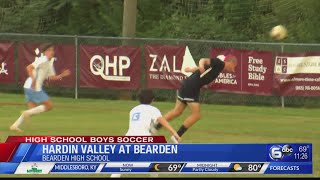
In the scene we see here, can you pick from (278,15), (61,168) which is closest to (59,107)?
(278,15)

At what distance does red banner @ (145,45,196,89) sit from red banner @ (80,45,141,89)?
0.44 m

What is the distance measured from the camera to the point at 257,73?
26.5m

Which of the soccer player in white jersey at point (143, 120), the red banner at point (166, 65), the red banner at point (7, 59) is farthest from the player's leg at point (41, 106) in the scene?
the red banner at point (7, 59)

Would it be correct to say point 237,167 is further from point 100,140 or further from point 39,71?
point 39,71

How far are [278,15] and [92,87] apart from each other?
9.37 m

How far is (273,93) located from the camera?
26359 millimetres

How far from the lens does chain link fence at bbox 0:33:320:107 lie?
26.6 metres

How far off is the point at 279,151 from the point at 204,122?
1120 cm

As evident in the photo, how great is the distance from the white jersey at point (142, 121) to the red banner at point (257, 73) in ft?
50.3

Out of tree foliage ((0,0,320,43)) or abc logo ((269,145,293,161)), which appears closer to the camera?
abc logo ((269,145,293,161))

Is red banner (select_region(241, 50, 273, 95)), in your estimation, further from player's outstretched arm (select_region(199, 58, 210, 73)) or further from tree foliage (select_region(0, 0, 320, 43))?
player's outstretched arm (select_region(199, 58, 210, 73))

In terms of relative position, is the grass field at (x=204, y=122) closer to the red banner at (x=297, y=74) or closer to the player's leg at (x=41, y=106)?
the player's leg at (x=41, y=106)

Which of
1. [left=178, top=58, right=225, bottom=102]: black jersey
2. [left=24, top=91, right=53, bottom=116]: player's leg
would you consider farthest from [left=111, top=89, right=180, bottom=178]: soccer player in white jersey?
[left=24, top=91, right=53, bottom=116]: player's leg

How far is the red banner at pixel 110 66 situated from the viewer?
Result: 28.2 metres
